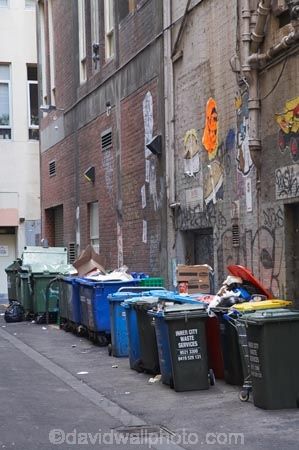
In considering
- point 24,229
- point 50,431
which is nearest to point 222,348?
point 50,431

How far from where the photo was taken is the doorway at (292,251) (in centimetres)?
1114

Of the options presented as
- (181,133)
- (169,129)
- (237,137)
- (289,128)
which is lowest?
(289,128)

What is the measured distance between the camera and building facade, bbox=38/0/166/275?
16.4 metres

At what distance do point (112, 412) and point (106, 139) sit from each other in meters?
11.9

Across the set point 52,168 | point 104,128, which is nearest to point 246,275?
point 104,128

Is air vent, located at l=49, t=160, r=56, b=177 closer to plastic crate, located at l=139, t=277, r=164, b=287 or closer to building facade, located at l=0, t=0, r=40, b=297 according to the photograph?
building facade, located at l=0, t=0, r=40, b=297

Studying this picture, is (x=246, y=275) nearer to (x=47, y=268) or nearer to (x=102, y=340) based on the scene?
(x=102, y=340)

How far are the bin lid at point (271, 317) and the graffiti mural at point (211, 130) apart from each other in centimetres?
551

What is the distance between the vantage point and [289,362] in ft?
26.8

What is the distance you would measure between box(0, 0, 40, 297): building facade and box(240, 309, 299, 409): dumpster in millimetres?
21541

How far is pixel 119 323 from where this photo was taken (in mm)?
12125

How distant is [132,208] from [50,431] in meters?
10.4

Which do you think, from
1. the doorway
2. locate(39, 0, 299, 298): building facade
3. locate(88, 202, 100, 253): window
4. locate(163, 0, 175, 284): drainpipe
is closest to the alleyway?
the doorway

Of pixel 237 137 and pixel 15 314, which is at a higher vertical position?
pixel 237 137
